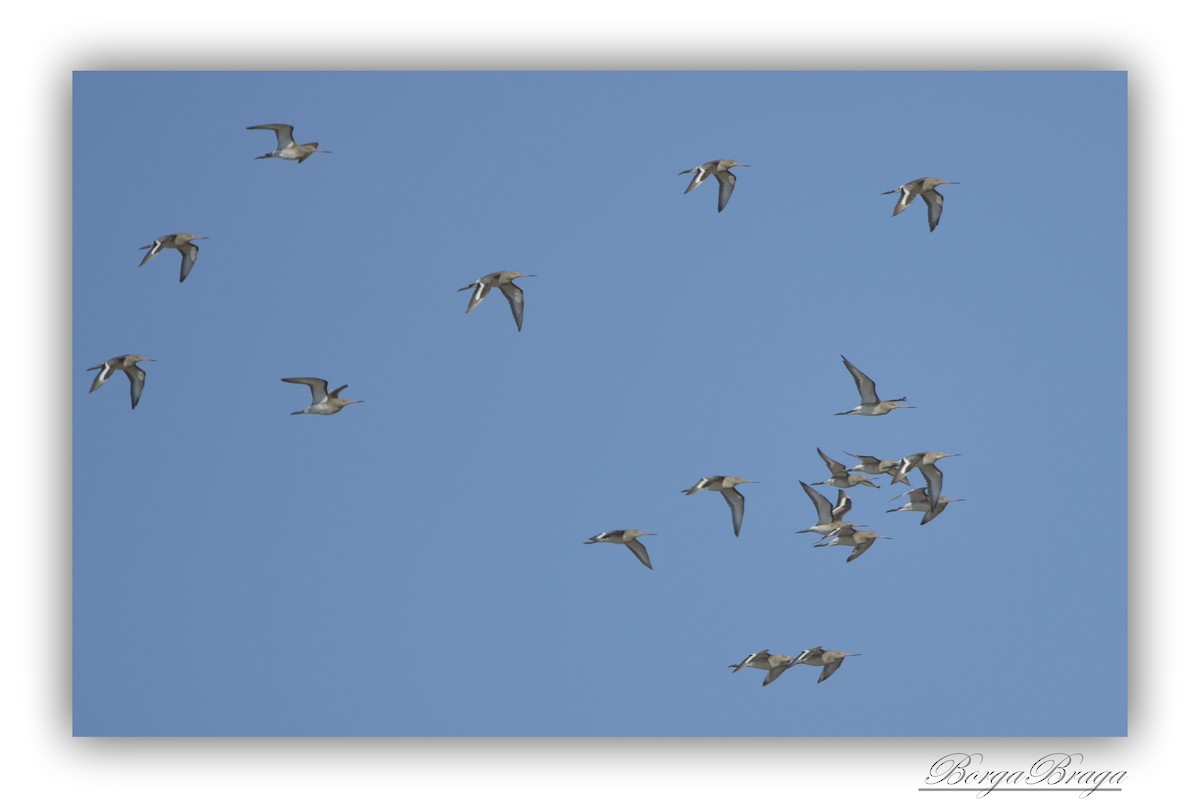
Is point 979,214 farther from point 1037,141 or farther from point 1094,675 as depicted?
point 1094,675

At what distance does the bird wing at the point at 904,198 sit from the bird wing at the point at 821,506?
1.18 meters

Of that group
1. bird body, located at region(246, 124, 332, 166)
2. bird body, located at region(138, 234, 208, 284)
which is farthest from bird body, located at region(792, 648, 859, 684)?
bird body, located at region(138, 234, 208, 284)

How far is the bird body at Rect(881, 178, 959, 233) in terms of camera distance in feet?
22.6

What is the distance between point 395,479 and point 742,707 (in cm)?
168

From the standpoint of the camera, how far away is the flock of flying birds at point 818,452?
6.85 m

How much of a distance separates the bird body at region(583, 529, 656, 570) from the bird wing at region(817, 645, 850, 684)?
2.64ft

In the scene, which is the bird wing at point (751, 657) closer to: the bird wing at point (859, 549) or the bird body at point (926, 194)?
the bird wing at point (859, 549)

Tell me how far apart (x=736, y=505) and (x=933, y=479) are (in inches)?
31.2

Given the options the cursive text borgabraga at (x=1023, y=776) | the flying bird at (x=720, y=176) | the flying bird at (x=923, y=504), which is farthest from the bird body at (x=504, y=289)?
the cursive text borgabraga at (x=1023, y=776)

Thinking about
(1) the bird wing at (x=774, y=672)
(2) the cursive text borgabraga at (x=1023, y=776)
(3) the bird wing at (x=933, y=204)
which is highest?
(3) the bird wing at (x=933, y=204)

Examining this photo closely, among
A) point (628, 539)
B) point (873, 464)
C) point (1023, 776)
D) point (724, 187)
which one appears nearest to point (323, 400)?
point (628, 539)

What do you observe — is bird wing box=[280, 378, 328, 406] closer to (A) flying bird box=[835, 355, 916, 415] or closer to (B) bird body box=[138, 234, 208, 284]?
A: (B) bird body box=[138, 234, 208, 284]

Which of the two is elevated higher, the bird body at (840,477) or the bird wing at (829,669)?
the bird body at (840,477)

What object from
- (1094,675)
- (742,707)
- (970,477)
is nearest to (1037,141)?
(970,477)
